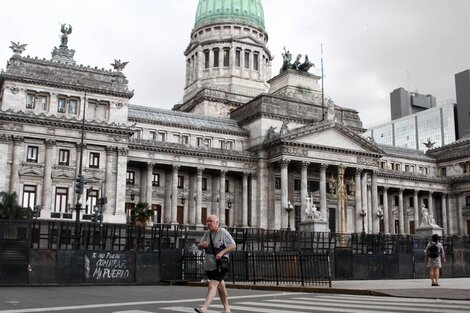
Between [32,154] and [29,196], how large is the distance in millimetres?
4499

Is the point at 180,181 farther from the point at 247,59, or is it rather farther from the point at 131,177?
the point at 247,59

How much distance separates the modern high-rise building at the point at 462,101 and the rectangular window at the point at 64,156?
11580 centimetres

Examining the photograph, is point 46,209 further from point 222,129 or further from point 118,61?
point 222,129

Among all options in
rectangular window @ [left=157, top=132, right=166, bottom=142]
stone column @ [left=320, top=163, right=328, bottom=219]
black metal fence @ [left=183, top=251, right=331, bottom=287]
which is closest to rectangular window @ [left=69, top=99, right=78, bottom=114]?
rectangular window @ [left=157, top=132, right=166, bottom=142]

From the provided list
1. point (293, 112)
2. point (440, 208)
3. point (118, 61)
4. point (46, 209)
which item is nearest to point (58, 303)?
point (46, 209)

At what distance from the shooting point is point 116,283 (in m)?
30.7

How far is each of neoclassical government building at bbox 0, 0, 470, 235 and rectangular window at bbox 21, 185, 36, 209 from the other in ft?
0.34

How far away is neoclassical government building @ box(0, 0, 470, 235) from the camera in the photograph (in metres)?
59.6

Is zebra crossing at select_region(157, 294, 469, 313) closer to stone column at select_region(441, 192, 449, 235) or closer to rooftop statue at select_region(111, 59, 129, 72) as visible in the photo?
rooftop statue at select_region(111, 59, 129, 72)

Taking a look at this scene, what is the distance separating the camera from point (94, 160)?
61.9 meters

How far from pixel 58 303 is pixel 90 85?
157ft

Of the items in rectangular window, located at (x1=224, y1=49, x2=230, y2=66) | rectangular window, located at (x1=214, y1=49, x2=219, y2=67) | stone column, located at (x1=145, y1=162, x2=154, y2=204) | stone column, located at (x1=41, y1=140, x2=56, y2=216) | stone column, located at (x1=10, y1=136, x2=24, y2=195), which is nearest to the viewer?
stone column, located at (x1=10, y1=136, x2=24, y2=195)

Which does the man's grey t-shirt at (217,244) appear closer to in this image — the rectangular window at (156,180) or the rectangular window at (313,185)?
the rectangular window at (156,180)

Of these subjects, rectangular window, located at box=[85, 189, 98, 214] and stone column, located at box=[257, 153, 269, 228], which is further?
stone column, located at box=[257, 153, 269, 228]
